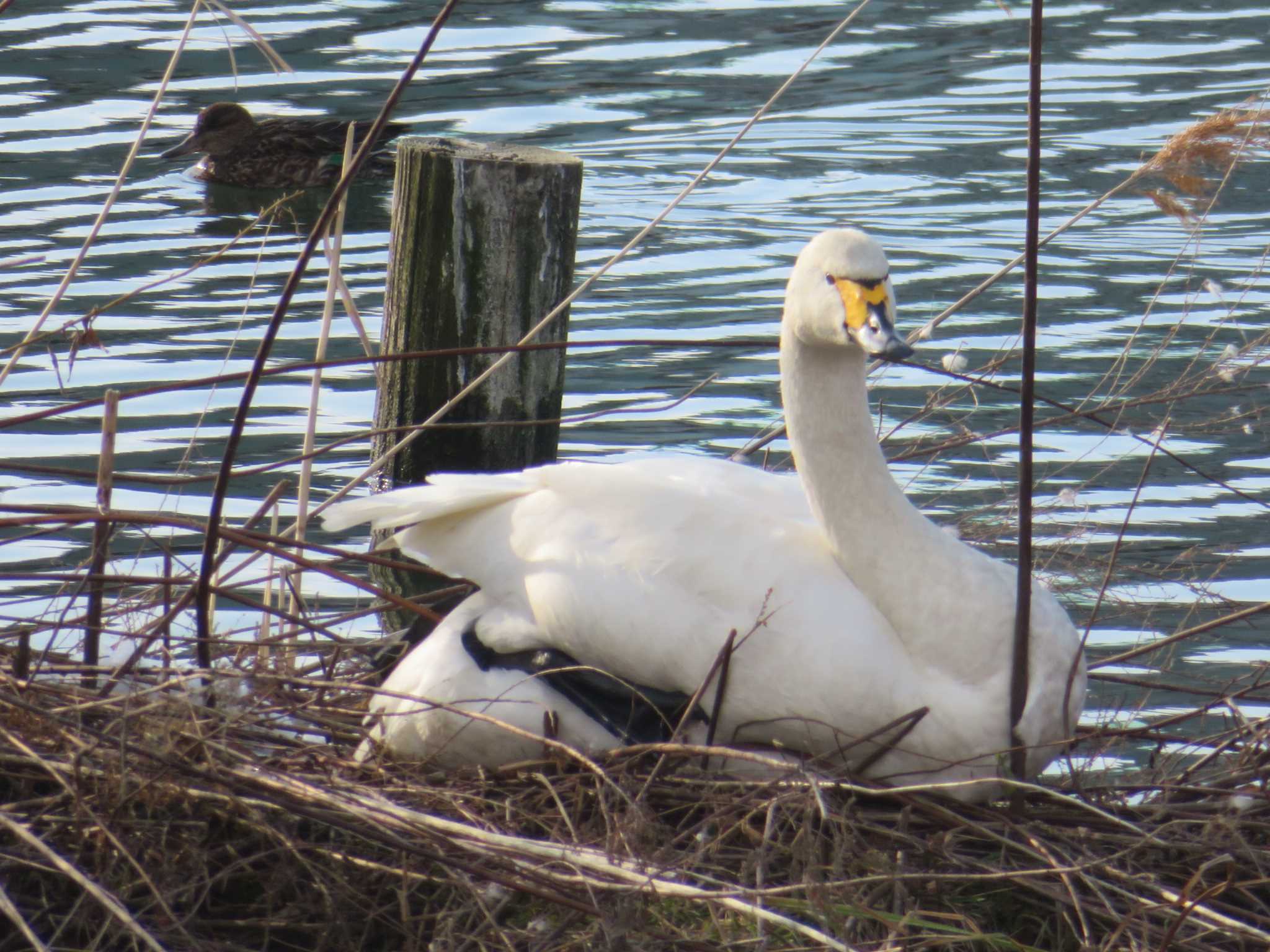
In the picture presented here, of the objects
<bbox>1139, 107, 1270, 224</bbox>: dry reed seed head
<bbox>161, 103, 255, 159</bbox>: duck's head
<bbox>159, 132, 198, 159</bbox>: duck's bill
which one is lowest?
<bbox>159, 132, 198, 159</bbox>: duck's bill

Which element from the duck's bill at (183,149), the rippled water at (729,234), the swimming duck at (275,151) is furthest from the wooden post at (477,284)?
the duck's bill at (183,149)

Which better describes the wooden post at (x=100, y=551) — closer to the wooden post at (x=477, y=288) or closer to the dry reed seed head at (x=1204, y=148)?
the wooden post at (x=477, y=288)

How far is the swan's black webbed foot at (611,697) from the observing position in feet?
11.8

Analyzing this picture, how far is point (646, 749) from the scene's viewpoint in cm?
336

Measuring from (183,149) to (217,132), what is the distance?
51cm

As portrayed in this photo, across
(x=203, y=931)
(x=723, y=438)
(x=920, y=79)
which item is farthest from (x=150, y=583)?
(x=920, y=79)

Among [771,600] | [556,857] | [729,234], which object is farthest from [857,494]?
[729,234]

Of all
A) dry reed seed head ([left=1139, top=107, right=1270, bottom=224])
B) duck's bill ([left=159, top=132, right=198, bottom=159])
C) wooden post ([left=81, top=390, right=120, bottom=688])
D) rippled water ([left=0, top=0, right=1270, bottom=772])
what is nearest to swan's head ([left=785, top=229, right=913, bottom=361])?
dry reed seed head ([left=1139, top=107, right=1270, bottom=224])

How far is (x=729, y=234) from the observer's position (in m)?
9.38

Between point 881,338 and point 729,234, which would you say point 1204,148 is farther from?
point 729,234

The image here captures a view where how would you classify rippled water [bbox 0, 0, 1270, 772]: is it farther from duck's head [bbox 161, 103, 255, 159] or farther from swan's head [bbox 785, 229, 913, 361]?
swan's head [bbox 785, 229, 913, 361]

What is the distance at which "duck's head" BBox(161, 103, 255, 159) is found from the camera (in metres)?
10.1

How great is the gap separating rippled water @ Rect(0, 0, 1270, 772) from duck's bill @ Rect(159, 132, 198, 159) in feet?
0.50

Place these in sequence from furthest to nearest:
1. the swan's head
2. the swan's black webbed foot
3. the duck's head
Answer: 1. the duck's head
2. the swan's black webbed foot
3. the swan's head
